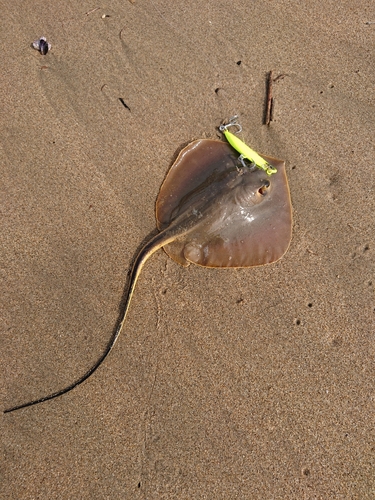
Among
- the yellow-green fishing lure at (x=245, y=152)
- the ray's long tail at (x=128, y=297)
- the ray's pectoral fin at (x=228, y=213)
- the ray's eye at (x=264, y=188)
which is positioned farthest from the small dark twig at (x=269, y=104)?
the ray's long tail at (x=128, y=297)

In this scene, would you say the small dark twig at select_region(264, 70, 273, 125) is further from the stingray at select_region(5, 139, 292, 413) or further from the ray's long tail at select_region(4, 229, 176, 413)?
the ray's long tail at select_region(4, 229, 176, 413)

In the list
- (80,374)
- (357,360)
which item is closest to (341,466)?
(357,360)

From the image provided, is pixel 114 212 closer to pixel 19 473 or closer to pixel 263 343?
pixel 263 343

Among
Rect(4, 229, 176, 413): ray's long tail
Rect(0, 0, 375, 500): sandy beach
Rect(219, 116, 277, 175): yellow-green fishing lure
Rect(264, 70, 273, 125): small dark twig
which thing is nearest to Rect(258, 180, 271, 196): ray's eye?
Rect(219, 116, 277, 175): yellow-green fishing lure

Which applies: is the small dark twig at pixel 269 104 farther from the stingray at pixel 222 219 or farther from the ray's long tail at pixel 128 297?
the ray's long tail at pixel 128 297

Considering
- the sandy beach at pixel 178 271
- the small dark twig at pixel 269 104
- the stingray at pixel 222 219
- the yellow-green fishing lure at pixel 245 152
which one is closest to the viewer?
the sandy beach at pixel 178 271

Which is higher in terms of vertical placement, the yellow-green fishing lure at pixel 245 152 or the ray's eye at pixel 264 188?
the yellow-green fishing lure at pixel 245 152

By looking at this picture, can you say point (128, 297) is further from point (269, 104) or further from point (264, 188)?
point (269, 104)
